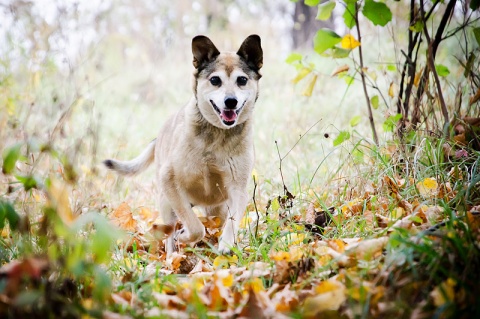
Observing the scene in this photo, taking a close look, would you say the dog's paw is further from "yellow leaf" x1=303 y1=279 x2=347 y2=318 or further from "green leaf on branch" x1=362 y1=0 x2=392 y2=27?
"green leaf on branch" x1=362 y1=0 x2=392 y2=27

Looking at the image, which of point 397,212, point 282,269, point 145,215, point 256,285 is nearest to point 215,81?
point 145,215

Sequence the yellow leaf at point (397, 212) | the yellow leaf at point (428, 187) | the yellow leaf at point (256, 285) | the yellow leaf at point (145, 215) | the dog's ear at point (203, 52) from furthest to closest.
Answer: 1. the yellow leaf at point (145, 215)
2. the dog's ear at point (203, 52)
3. the yellow leaf at point (428, 187)
4. the yellow leaf at point (397, 212)
5. the yellow leaf at point (256, 285)

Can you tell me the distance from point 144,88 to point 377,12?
907cm

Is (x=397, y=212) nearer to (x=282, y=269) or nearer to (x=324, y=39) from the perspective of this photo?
(x=282, y=269)

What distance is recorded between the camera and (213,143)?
380 centimetres

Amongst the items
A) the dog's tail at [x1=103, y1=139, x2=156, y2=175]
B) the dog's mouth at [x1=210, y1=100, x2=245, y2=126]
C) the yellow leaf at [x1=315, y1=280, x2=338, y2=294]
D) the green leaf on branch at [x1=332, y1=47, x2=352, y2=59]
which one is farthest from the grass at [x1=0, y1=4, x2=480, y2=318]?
the green leaf on branch at [x1=332, y1=47, x2=352, y2=59]

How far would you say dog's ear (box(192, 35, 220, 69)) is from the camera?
411 centimetres

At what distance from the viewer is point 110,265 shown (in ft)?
9.37

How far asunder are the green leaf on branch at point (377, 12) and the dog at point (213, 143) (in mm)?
973

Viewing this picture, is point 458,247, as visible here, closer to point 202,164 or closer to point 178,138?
point 202,164

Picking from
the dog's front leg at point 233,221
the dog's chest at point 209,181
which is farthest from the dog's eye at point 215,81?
the dog's front leg at point 233,221

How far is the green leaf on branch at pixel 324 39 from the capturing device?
3.96 meters

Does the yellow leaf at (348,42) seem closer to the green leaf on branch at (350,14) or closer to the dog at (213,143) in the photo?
the green leaf on branch at (350,14)

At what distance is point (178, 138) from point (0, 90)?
231 cm
